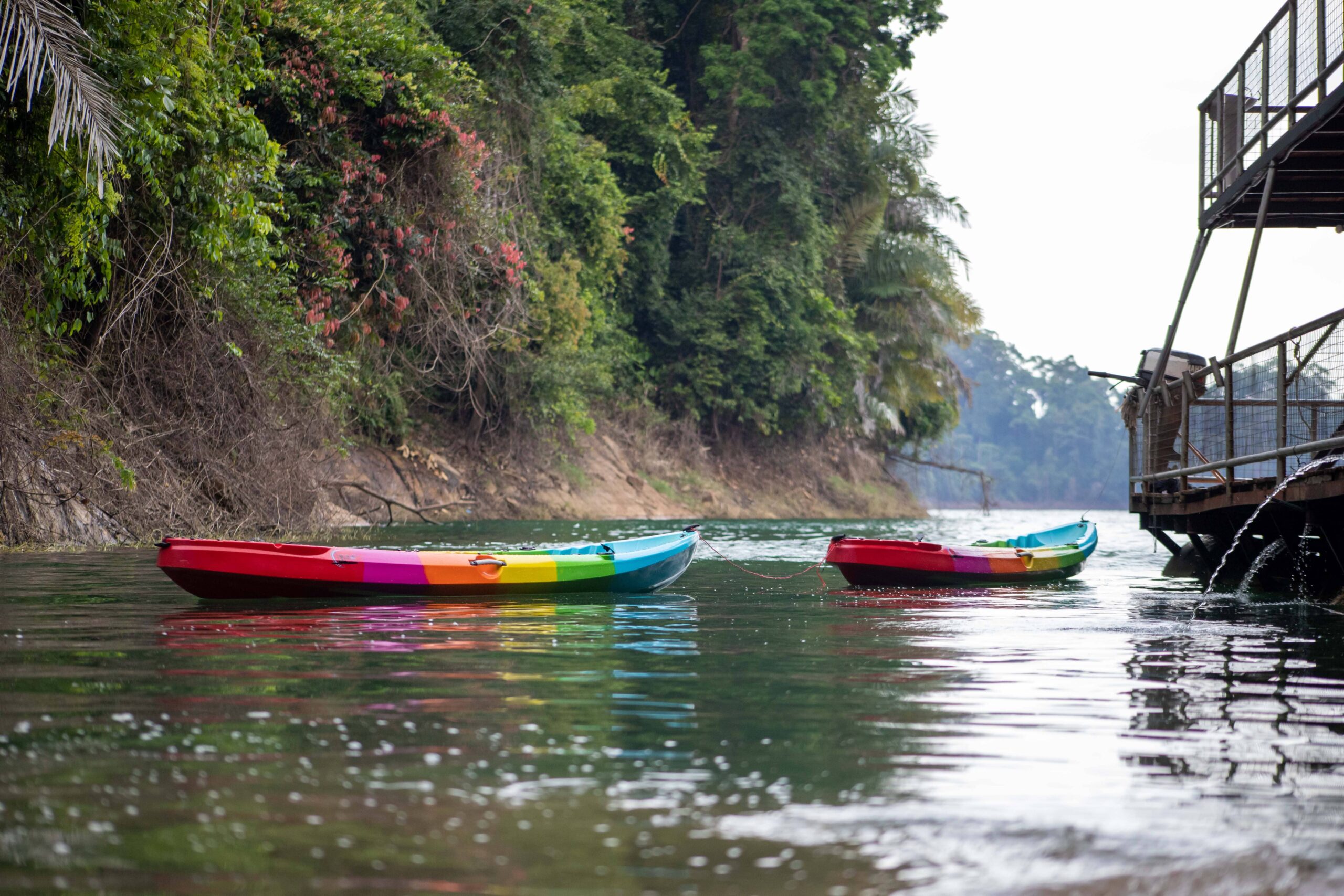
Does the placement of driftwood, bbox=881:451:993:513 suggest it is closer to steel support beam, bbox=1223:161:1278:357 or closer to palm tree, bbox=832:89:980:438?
palm tree, bbox=832:89:980:438

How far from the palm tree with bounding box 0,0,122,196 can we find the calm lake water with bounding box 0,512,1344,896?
4550 millimetres

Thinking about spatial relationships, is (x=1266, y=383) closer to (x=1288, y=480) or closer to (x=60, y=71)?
(x=1288, y=480)

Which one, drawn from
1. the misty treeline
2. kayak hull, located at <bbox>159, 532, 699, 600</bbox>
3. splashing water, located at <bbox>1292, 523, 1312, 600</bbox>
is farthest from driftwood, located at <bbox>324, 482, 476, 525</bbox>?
splashing water, located at <bbox>1292, 523, 1312, 600</bbox>

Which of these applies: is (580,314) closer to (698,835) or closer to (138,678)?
(138,678)

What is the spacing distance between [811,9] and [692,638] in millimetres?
30745

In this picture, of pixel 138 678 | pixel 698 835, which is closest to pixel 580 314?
pixel 138 678

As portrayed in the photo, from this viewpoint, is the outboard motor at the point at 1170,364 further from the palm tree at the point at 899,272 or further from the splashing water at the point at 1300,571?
the palm tree at the point at 899,272

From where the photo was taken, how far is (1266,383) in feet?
36.6

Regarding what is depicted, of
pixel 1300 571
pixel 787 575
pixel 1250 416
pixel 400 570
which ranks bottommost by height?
pixel 787 575

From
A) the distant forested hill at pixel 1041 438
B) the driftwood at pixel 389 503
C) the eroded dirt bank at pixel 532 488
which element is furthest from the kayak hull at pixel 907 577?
the distant forested hill at pixel 1041 438

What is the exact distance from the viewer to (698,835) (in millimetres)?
3432

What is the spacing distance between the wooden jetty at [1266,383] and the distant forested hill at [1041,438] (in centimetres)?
8485

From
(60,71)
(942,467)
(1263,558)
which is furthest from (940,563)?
(942,467)

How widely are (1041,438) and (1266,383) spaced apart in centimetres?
9513
